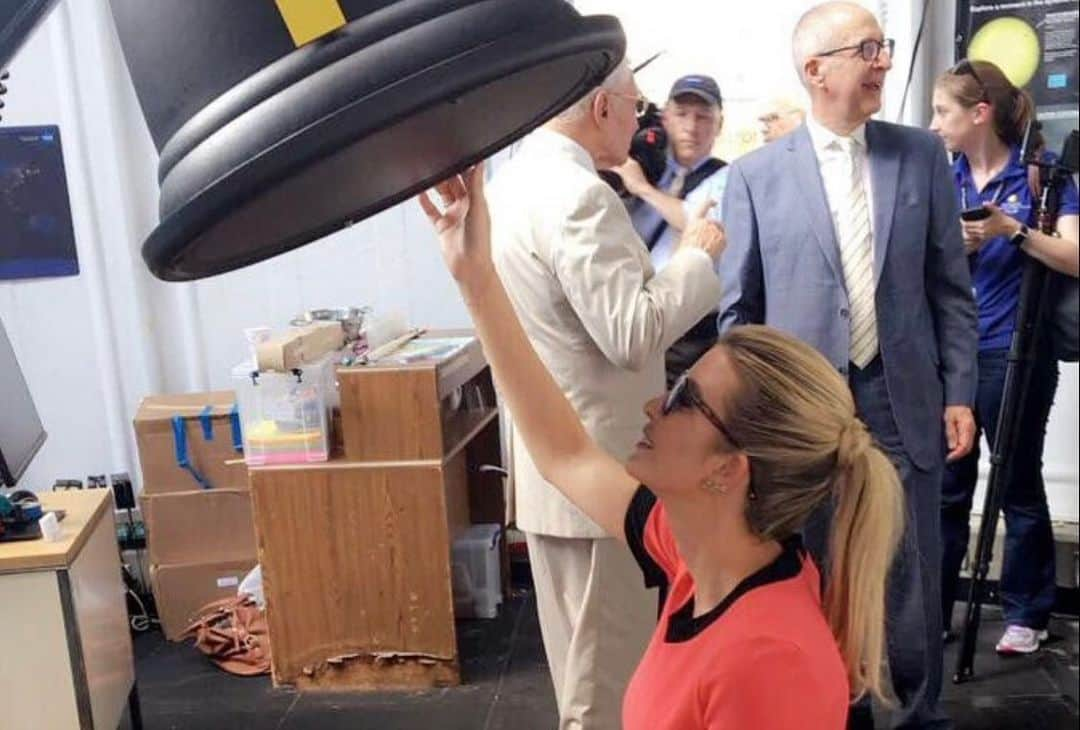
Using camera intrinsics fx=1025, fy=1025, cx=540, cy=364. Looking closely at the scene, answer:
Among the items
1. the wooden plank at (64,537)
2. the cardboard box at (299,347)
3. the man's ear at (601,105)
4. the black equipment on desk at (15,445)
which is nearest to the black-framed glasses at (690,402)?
the man's ear at (601,105)

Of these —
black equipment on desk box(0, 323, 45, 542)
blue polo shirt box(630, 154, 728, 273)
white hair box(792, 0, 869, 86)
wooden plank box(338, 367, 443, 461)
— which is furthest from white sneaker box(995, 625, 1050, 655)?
black equipment on desk box(0, 323, 45, 542)

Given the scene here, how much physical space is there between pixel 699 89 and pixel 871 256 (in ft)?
3.10

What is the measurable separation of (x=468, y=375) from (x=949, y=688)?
5.07 feet

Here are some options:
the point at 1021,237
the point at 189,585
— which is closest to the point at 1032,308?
the point at 1021,237

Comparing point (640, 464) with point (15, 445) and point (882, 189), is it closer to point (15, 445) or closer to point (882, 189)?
point (882, 189)

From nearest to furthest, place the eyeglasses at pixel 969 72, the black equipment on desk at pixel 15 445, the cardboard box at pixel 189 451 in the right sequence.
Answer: the eyeglasses at pixel 969 72 < the black equipment on desk at pixel 15 445 < the cardboard box at pixel 189 451

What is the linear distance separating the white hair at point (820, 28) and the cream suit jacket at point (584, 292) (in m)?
0.55

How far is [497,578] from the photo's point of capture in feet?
10.8

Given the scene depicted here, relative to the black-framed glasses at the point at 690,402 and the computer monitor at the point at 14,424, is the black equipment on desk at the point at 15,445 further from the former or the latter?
the black-framed glasses at the point at 690,402

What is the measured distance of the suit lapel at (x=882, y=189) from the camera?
1885mm

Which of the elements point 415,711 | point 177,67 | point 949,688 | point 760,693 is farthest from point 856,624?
point 415,711

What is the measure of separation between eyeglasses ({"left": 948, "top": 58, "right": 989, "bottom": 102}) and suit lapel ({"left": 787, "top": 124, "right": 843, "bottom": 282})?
0.99 feet

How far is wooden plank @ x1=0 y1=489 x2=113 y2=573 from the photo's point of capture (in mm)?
1979

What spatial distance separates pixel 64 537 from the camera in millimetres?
2092
